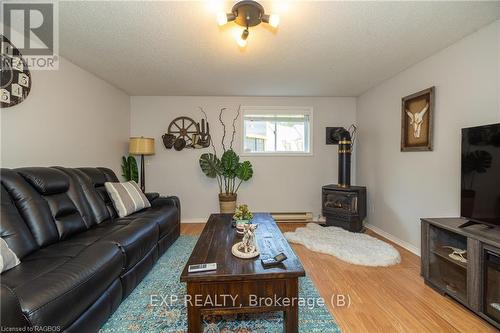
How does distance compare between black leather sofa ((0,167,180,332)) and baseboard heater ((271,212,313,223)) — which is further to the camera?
baseboard heater ((271,212,313,223))

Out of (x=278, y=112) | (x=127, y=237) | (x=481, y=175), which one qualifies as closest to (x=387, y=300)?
(x=481, y=175)

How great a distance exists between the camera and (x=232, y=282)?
1395mm

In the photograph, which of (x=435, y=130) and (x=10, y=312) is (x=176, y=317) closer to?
(x=10, y=312)

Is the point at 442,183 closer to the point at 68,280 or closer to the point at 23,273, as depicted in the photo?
the point at 68,280

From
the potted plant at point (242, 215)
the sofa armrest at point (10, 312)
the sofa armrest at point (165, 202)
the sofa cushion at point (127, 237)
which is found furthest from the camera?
the sofa armrest at point (165, 202)

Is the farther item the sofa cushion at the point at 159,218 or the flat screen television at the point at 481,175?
the sofa cushion at the point at 159,218

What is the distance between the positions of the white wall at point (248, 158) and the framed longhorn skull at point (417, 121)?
1419 millimetres

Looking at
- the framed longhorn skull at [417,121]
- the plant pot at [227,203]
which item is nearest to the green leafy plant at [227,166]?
the plant pot at [227,203]

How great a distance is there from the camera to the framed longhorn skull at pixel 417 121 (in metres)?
2.64

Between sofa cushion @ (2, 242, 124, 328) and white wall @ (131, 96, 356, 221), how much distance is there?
269cm

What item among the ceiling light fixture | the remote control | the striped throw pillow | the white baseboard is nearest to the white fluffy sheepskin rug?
the white baseboard

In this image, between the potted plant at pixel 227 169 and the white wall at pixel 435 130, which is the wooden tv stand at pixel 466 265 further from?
the potted plant at pixel 227 169

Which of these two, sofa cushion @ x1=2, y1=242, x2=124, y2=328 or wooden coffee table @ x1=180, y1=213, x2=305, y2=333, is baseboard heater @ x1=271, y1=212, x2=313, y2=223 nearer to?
wooden coffee table @ x1=180, y1=213, x2=305, y2=333

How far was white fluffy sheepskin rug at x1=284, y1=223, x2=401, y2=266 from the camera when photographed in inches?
103
